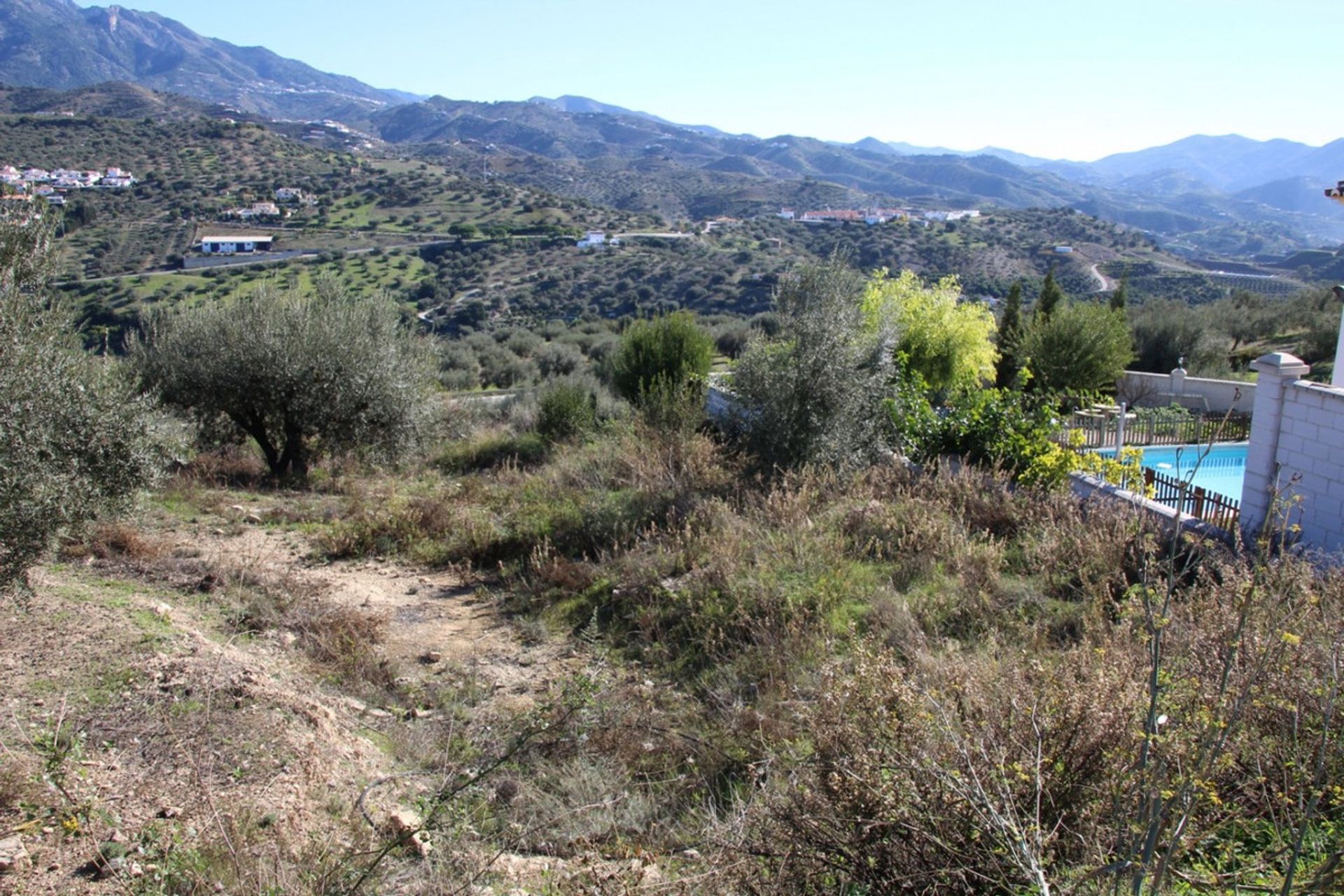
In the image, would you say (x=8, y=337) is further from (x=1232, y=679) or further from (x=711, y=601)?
(x=1232, y=679)

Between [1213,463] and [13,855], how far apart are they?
53.5ft

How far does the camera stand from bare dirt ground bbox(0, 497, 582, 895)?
3352 millimetres

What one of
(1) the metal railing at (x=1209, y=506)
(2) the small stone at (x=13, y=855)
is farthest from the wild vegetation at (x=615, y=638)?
(1) the metal railing at (x=1209, y=506)

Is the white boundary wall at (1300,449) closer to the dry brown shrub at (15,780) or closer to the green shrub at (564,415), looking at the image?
the dry brown shrub at (15,780)

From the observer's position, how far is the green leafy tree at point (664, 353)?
15.0 meters

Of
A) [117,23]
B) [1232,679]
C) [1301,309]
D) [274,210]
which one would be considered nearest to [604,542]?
[1232,679]

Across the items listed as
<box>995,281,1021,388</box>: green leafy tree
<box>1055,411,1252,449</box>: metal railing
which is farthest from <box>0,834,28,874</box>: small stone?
<box>995,281,1021,388</box>: green leafy tree

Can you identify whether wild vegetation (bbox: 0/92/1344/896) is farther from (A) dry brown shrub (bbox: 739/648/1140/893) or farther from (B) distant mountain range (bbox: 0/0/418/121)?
(B) distant mountain range (bbox: 0/0/418/121)

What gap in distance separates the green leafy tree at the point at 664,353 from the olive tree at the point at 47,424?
29.8ft

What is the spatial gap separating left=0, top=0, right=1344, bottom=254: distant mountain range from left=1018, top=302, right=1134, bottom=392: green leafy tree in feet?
194

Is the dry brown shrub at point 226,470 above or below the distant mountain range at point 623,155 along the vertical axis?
below

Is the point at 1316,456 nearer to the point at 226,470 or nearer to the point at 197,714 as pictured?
the point at 197,714

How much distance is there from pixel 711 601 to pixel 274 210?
46.0m

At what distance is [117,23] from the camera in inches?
6634
